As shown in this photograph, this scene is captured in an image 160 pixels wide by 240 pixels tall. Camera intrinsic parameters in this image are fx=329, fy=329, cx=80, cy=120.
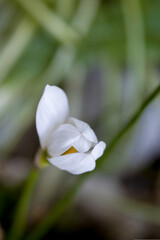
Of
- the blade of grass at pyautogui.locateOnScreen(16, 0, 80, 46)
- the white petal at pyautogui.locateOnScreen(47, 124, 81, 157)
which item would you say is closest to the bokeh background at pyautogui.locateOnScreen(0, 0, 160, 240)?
the blade of grass at pyautogui.locateOnScreen(16, 0, 80, 46)

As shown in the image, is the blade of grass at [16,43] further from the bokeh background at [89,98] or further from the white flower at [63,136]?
the white flower at [63,136]

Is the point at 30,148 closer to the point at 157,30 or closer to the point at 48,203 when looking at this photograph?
the point at 48,203

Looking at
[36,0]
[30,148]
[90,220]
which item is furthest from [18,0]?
[90,220]

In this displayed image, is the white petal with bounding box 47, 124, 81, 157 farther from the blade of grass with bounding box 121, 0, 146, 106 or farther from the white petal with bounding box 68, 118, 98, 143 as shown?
the blade of grass with bounding box 121, 0, 146, 106

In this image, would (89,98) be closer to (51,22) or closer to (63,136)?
(51,22)

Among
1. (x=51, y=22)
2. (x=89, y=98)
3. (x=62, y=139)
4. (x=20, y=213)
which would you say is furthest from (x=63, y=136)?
(x=89, y=98)

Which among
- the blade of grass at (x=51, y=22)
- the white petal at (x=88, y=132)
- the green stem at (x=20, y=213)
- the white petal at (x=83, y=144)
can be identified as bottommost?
the green stem at (x=20, y=213)

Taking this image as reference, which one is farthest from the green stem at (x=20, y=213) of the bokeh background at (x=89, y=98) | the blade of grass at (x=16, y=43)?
the blade of grass at (x=16, y=43)
